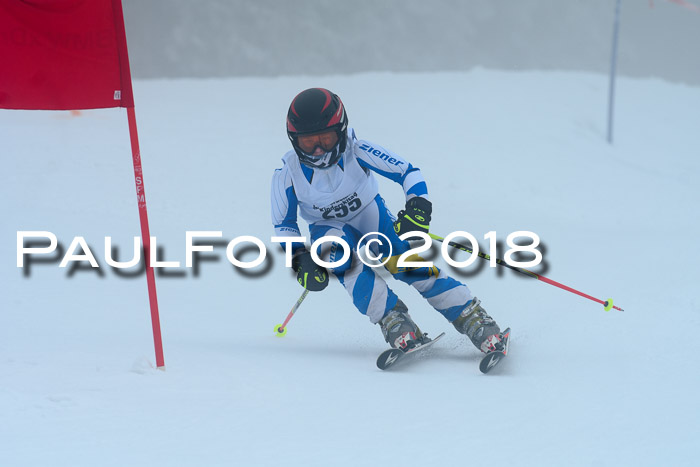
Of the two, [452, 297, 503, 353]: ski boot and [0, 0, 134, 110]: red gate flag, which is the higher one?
[0, 0, 134, 110]: red gate flag

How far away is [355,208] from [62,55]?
1.60 meters

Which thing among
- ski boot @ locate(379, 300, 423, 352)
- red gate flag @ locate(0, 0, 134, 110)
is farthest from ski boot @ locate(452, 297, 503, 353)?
red gate flag @ locate(0, 0, 134, 110)

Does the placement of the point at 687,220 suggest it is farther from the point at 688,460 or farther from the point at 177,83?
the point at 177,83

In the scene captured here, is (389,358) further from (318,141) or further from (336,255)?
(318,141)

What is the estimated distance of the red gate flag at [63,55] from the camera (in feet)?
9.21

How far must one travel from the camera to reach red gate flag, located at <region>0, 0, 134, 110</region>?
2.81 metres

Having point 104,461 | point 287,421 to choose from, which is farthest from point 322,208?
point 104,461

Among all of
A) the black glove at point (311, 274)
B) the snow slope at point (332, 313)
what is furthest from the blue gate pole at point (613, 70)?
the black glove at point (311, 274)

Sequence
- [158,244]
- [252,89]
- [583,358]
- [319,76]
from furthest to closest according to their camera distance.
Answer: [319,76] → [252,89] → [158,244] → [583,358]

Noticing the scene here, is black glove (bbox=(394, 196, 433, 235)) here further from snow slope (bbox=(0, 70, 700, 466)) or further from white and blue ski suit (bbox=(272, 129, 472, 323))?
snow slope (bbox=(0, 70, 700, 466))

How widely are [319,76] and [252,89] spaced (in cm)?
162

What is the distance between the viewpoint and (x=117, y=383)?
278 centimetres

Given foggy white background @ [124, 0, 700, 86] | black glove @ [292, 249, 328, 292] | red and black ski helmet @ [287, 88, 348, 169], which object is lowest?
black glove @ [292, 249, 328, 292]

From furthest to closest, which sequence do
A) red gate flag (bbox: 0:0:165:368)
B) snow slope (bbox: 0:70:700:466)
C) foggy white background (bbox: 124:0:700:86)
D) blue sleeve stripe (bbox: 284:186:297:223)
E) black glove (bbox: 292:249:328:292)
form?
foggy white background (bbox: 124:0:700:86) → blue sleeve stripe (bbox: 284:186:297:223) → black glove (bbox: 292:249:328:292) → red gate flag (bbox: 0:0:165:368) → snow slope (bbox: 0:70:700:466)
